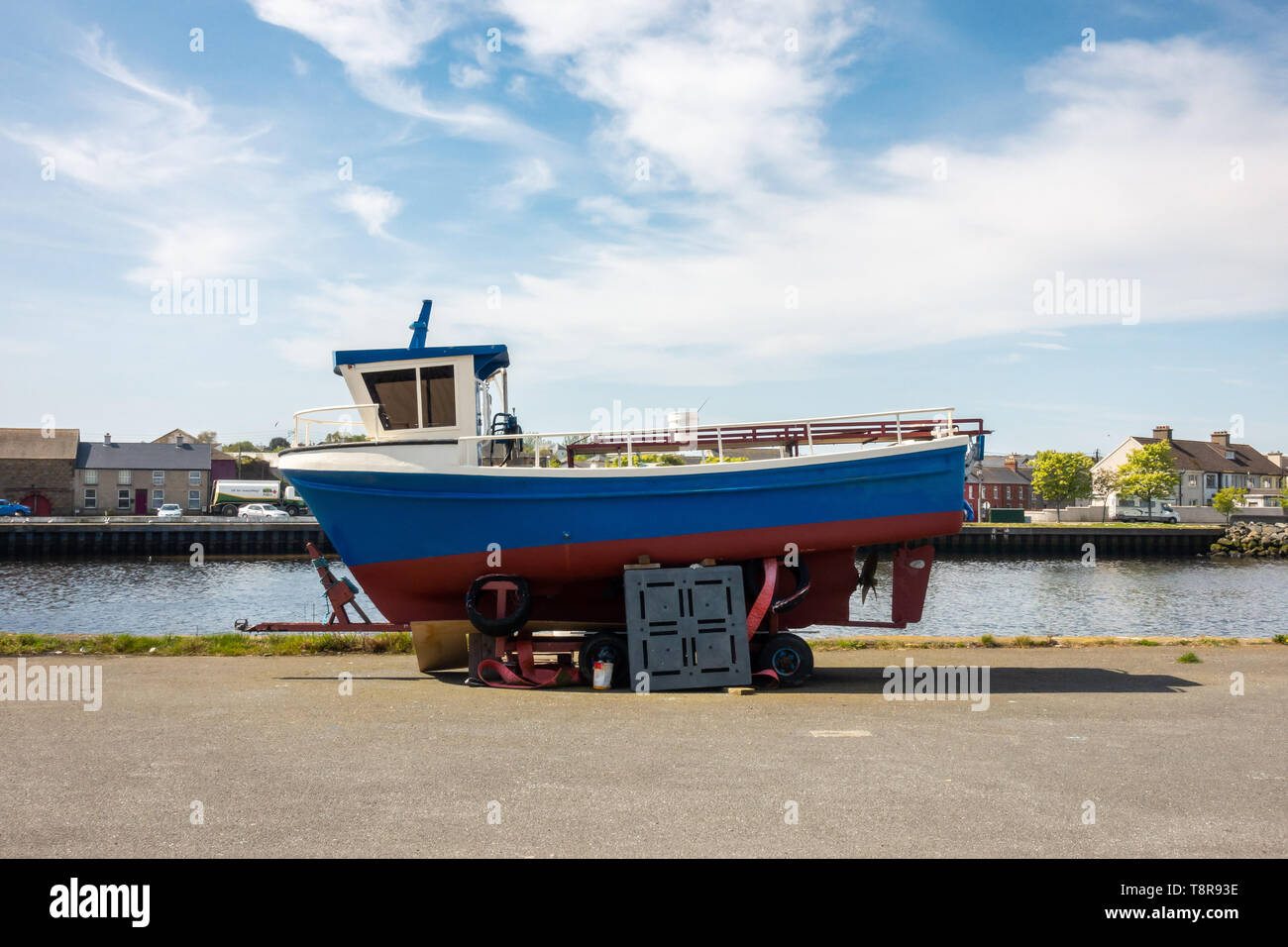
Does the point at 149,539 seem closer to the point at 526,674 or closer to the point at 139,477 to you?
the point at 139,477

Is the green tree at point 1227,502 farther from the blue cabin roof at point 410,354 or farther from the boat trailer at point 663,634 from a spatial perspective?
the blue cabin roof at point 410,354

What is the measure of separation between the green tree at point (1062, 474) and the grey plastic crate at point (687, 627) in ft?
246

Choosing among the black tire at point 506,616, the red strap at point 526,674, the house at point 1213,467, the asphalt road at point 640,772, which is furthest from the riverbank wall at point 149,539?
the house at point 1213,467

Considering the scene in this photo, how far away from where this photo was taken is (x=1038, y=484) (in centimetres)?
7838

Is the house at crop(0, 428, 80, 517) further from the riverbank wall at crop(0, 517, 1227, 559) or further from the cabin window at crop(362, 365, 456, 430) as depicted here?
the cabin window at crop(362, 365, 456, 430)

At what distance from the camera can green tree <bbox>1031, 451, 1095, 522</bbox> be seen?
77.1 metres

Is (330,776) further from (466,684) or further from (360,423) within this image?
(360,423)

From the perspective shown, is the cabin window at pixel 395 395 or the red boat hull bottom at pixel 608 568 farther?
the cabin window at pixel 395 395

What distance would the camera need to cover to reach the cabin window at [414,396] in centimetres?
1105

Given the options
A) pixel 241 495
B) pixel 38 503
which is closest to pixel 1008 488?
pixel 241 495

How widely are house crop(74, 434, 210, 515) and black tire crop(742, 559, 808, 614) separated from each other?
68721mm

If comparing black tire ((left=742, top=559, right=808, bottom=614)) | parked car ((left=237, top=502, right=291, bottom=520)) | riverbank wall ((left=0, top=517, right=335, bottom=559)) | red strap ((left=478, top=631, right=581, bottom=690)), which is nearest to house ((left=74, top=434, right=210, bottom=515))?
parked car ((left=237, top=502, right=291, bottom=520))
